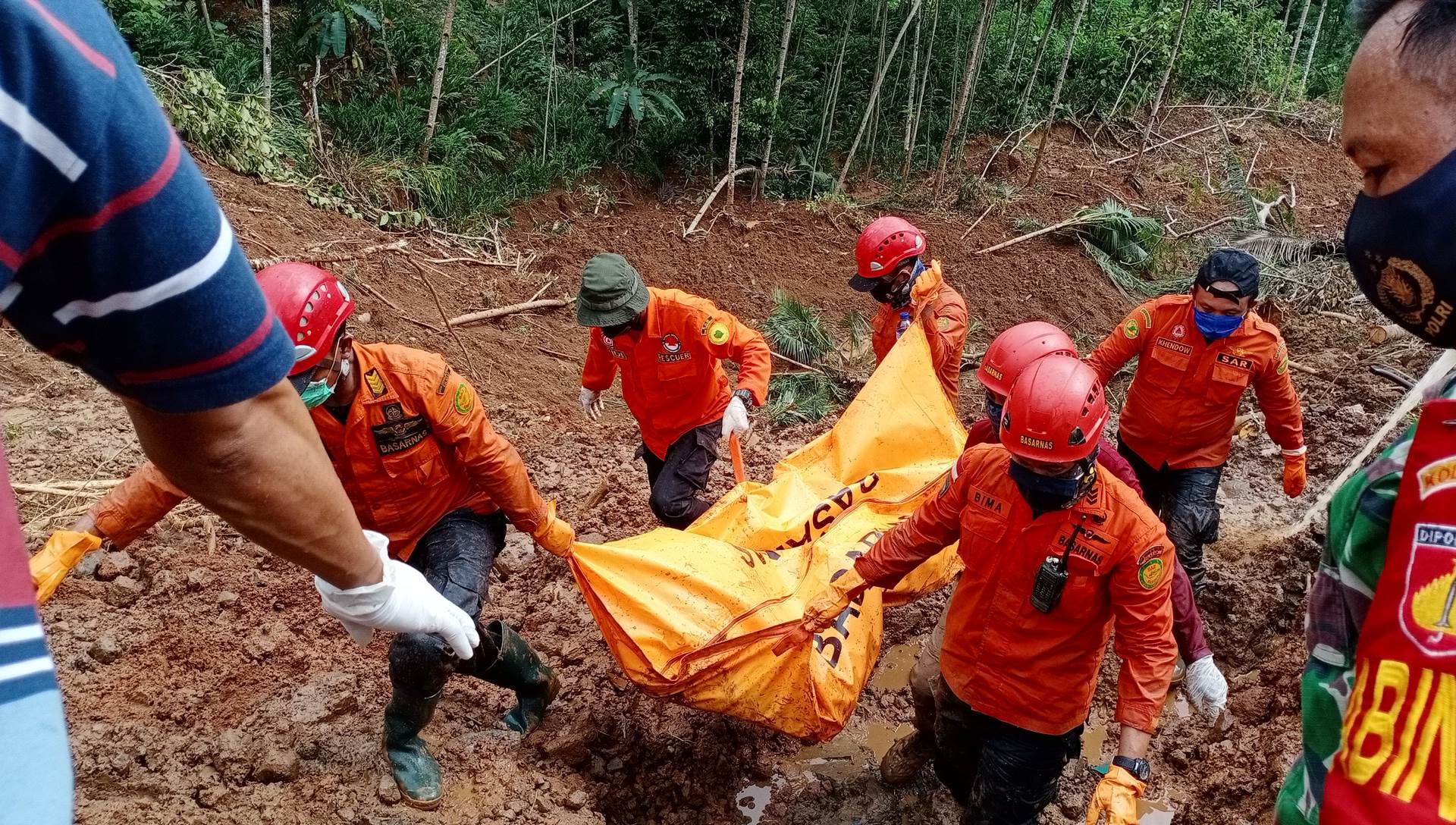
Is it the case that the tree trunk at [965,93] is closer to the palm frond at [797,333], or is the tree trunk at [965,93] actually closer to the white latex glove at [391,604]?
the palm frond at [797,333]

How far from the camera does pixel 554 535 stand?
3490mm

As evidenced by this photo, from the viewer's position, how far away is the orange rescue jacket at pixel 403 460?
3.07 meters

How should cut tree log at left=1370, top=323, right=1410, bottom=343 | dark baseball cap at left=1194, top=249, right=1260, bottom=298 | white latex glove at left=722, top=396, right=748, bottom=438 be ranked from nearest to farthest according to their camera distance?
1. dark baseball cap at left=1194, top=249, right=1260, bottom=298
2. white latex glove at left=722, top=396, right=748, bottom=438
3. cut tree log at left=1370, top=323, right=1410, bottom=343

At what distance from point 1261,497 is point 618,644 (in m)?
4.71

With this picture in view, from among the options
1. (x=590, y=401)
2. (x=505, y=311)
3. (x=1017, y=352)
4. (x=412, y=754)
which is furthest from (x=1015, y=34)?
(x=412, y=754)

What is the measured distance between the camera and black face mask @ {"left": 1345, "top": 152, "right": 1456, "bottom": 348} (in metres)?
0.94

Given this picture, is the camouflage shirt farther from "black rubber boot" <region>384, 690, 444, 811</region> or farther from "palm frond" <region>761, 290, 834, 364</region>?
"palm frond" <region>761, 290, 834, 364</region>

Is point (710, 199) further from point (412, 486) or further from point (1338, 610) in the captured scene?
point (1338, 610)

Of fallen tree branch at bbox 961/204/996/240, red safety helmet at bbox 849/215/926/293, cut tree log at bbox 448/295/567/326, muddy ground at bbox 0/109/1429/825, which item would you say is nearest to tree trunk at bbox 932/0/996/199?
fallen tree branch at bbox 961/204/996/240

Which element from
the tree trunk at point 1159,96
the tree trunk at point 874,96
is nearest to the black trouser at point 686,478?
the tree trunk at point 874,96

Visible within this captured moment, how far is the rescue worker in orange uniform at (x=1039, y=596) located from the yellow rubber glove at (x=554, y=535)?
979 mm

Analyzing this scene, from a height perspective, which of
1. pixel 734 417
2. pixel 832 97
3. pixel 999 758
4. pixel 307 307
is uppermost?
pixel 307 307

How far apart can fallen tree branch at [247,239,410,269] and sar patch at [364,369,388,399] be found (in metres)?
3.89

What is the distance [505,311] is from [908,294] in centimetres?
429
